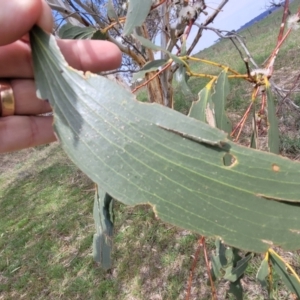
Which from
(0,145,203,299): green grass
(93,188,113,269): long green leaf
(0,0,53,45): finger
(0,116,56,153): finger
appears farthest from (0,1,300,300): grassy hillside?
(0,0,53,45): finger

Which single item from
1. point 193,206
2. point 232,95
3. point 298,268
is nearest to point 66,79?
point 193,206

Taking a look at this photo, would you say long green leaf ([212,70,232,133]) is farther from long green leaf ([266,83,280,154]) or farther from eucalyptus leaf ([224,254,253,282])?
eucalyptus leaf ([224,254,253,282])

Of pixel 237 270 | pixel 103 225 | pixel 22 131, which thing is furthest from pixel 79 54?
pixel 237 270

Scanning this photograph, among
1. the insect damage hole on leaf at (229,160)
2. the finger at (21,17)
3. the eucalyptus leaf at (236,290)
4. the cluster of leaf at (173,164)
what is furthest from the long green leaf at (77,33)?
the eucalyptus leaf at (236,290)

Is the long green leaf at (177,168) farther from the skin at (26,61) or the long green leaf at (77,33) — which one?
the long green leaf at (77,33)

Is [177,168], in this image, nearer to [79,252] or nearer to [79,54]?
[79,54]
